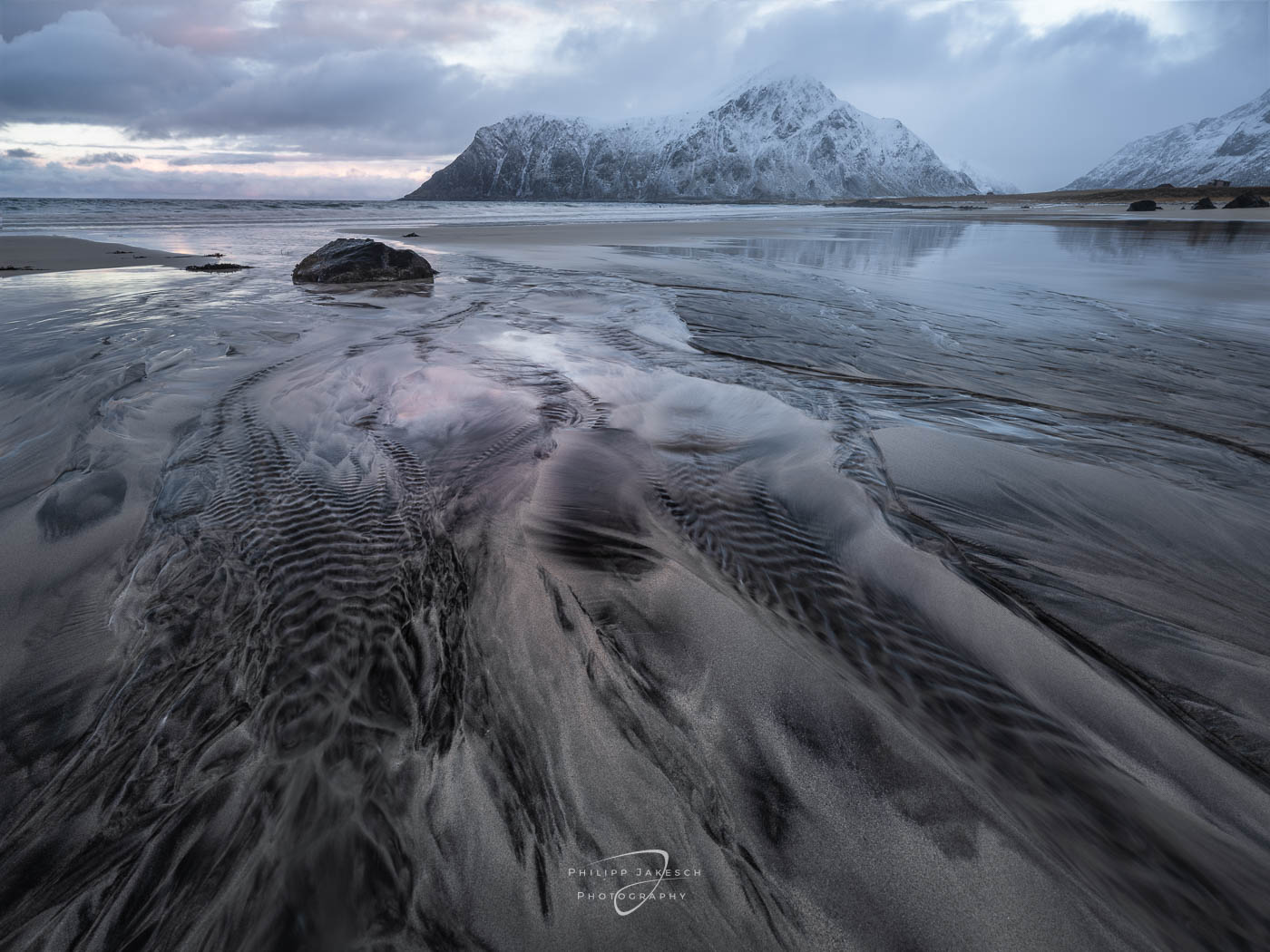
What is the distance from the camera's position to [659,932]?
3.32 feet

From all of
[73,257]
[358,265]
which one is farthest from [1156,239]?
[73,257]

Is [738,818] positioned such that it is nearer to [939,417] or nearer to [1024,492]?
[1024,492]

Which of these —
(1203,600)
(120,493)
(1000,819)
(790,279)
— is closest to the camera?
(1000,819)

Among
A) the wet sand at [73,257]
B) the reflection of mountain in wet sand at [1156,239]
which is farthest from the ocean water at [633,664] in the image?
the reflection of mountain in wet sand at [1156,239]

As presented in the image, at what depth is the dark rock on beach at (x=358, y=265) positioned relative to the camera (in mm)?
8562

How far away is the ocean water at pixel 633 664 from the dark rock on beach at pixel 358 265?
5476 mm

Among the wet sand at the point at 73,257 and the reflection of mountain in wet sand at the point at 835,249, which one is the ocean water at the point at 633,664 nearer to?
the reflection of mountain in wet sand at the point at 835,249

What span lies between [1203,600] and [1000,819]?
134 cm

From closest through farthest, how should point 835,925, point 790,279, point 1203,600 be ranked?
point 835,925 → point 1203,600 → point 790,279

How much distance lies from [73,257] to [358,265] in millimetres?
7756

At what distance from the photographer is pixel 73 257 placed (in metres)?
11.2

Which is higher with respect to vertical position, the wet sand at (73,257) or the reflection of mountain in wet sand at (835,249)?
the reflection of mountain in wet sand at (835,249)

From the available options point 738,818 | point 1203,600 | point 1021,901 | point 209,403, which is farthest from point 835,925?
point 209,403

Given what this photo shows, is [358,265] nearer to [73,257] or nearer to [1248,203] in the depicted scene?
[73,257]
